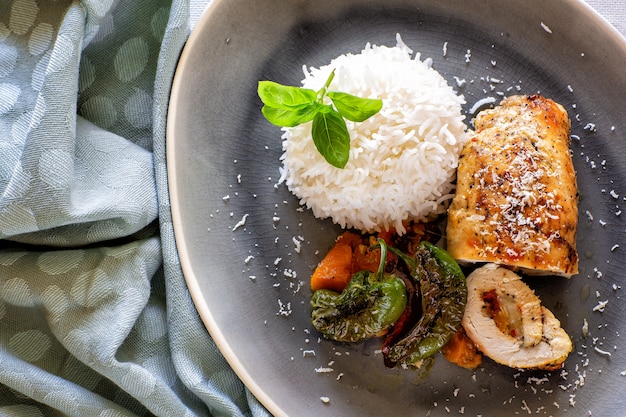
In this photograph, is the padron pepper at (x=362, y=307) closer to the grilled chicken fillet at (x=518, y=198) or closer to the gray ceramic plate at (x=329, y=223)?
the gray ceramic plate at (x=329, y=223)

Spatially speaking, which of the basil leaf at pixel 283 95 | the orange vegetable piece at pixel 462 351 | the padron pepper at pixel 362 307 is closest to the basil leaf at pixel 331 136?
the basil leaf at pixel 283 95

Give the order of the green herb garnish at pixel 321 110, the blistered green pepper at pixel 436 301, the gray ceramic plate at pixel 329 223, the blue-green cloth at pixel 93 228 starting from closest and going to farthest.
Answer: the blue-green cloth at pixel 93 228, the green herb garnish at pixel 321 110, the blistered green pepper at pixel 436 301, the gray ceramic plate at pixel 329 223

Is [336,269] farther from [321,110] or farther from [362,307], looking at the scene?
[321,110]

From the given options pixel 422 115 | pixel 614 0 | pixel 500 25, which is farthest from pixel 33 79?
pixel 614 0

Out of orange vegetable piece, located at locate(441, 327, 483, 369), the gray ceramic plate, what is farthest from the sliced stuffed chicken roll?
the gray ceramic plate

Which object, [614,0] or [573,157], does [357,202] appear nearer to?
[573,157]

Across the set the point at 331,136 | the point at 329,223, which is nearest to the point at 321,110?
the point at 331,136
